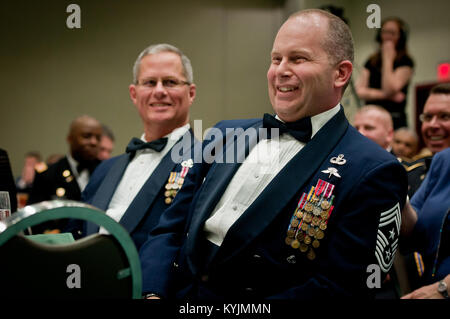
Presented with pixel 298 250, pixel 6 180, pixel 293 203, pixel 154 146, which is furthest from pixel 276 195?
pixel 154 146

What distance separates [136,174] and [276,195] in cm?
101

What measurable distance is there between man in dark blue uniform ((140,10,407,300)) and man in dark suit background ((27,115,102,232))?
6.40 feet

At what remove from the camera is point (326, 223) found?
1337 mm

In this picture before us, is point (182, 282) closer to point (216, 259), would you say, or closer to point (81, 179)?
point (216, 259)

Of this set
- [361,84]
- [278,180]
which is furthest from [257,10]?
[278,180]

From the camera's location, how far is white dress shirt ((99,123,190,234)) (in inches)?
83.1

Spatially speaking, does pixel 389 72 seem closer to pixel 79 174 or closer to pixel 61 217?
pixel 79 174

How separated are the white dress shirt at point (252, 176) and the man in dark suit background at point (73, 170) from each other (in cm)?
207

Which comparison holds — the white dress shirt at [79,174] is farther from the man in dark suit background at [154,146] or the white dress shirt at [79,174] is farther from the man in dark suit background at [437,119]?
the man in dark suit background at [437,119]

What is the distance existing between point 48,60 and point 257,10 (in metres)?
3.03

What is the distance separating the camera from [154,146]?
218 centimetres

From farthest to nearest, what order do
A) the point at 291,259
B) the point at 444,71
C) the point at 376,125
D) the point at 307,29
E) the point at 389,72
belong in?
the point at 444,71
the point at 389,72
the point at 376,125
the point at 307,29
the point at 291,259

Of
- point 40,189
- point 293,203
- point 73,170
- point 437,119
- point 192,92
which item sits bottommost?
point 40,189

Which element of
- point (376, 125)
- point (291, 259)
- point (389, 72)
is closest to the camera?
point (291, 259)
